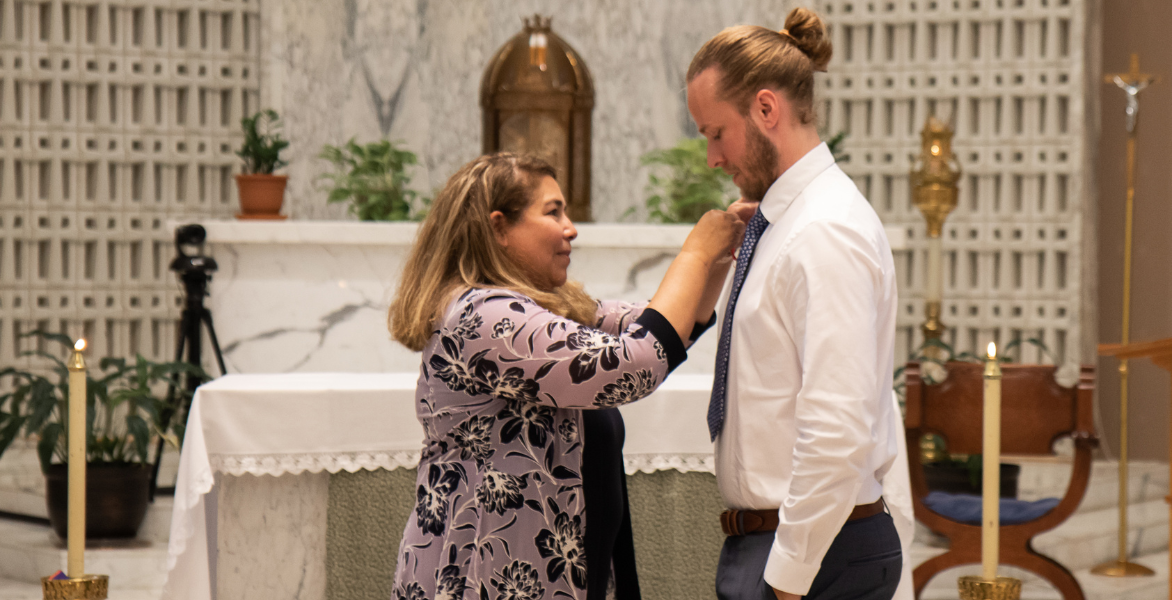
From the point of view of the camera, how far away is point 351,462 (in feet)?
8.29

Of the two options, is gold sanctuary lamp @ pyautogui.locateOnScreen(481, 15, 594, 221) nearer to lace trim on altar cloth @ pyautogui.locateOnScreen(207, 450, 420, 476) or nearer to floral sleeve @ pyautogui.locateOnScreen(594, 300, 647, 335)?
lace trim on altar cloth @ pyautogui.locateOnScreen(207, 450, 420, 476)

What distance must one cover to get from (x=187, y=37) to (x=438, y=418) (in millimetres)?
4683

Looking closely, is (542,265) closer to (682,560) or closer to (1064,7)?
(682,560)

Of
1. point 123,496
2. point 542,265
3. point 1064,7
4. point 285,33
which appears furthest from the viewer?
point 1064,7

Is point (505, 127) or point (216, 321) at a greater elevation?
point (505, 127)

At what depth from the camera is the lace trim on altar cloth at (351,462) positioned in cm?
246

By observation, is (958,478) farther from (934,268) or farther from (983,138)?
(983,138)

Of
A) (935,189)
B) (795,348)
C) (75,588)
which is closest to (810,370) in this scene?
(795,348)

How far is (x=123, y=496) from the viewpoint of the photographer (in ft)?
13.4

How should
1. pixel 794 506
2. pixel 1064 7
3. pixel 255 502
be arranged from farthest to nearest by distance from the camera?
pixel 1064 7
pixel 255 502
pixel 794 506

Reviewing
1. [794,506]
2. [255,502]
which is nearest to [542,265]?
[794,506]

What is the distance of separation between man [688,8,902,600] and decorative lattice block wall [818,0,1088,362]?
444 centimetres

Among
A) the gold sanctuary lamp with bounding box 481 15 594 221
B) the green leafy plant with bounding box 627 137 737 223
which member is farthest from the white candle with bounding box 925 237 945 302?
the gold sanctuary lamp with bounding box 481 15 594 221

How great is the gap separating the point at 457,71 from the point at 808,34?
3.93m
